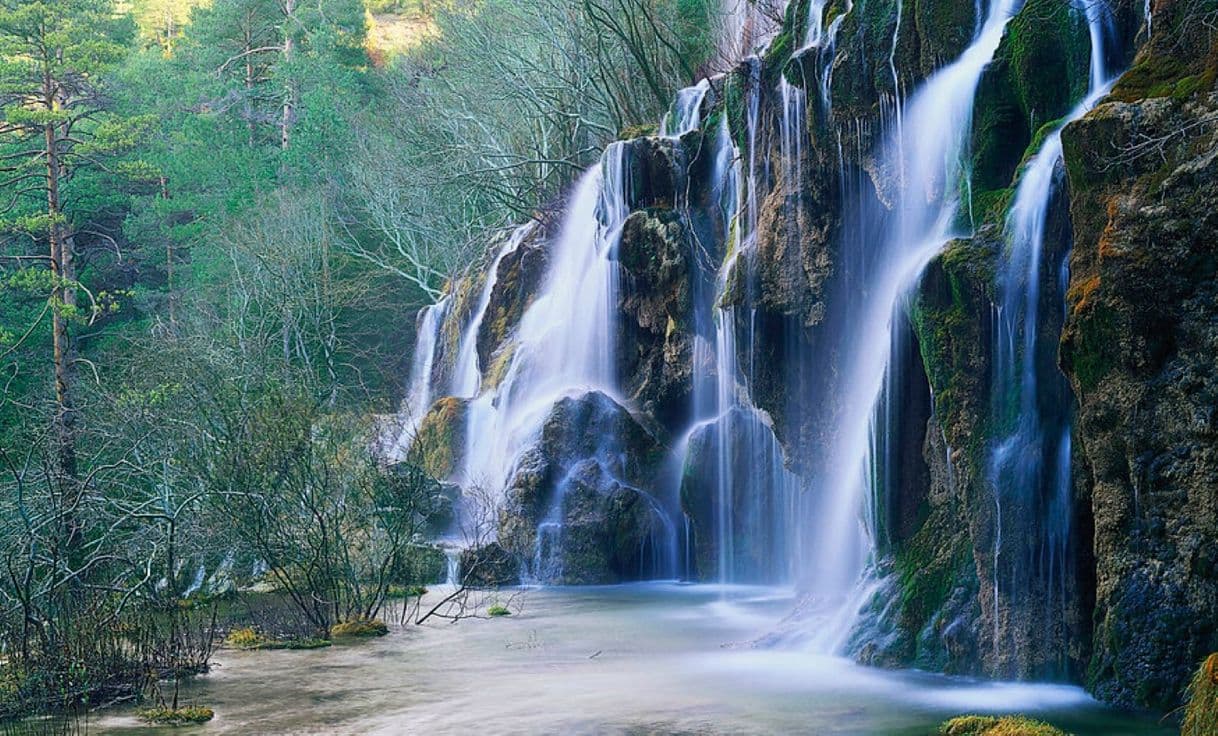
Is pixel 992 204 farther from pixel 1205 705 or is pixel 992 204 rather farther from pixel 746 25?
pixel 746 25

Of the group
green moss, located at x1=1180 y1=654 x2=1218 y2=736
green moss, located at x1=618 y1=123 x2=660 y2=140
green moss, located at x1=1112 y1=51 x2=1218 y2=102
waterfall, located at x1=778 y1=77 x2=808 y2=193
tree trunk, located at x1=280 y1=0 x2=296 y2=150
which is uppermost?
tree trunk, located at x1=280 y1=0 x2=296 y2=150

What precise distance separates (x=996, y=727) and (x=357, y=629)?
27.9 feet

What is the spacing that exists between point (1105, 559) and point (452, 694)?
18.4 feet

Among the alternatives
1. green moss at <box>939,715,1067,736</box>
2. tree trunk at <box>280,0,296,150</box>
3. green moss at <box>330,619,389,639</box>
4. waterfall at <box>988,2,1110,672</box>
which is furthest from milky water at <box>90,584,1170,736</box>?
tree trunk at <box>280,0,296,150</box>

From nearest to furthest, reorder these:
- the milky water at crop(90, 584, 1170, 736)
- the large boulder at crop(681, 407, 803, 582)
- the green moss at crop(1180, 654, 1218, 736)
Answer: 1. the green moss at crop(1180, 654, 1218, 736)
2. the milky water at crop(90, 584, 1170, 736)
3. the large boulder at crop(681, 407, 803, 582)

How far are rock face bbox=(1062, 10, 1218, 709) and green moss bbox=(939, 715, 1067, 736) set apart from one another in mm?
1231

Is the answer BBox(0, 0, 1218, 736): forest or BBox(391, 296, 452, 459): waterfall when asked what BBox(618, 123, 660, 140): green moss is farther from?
BBox(391, 296, 452, 459): waterfall

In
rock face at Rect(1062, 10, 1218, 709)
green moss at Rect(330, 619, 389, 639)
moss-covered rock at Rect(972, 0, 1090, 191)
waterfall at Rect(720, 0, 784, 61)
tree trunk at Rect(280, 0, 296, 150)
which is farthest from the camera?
tree trunk at Rect(280, 0, 296, 150)

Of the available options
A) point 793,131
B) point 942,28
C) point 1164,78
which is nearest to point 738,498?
point 793,131

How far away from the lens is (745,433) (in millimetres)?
20359

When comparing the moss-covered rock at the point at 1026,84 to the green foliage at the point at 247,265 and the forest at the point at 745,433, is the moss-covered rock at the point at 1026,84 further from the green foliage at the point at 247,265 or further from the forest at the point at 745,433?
the green foliage at the point at 247,265

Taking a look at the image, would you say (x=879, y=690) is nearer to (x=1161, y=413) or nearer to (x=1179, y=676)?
(x=1179, y=676)

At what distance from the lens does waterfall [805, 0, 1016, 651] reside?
1345 cm

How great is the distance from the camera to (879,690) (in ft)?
36.4
